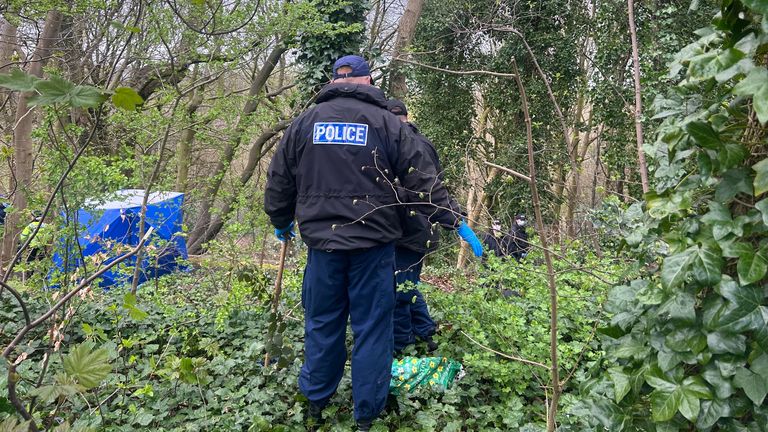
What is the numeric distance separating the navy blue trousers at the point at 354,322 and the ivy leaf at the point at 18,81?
5.98 ft

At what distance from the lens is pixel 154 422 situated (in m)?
2.94

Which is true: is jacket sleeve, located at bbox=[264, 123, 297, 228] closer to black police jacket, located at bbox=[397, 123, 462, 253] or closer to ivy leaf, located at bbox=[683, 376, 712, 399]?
black police jacket, located at bbox=[397, 123, 462, 253]

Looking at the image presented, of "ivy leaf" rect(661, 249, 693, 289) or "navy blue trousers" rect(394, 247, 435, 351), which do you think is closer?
"ivy leaf" rect(661, 249, 693, 289)

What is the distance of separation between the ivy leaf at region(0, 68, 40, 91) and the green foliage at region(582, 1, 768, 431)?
4.99ft

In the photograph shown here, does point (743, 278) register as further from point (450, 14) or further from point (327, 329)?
point (450, 14)

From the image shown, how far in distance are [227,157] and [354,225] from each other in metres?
6.43

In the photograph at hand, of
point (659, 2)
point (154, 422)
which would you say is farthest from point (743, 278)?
point (659, 2)

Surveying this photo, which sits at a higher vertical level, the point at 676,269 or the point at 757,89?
the point at 757,89

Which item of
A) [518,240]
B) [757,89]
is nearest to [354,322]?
[518,240]

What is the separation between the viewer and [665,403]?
1.31 metres

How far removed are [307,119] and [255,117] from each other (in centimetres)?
558

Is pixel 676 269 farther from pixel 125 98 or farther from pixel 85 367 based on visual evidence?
pixel 85 367

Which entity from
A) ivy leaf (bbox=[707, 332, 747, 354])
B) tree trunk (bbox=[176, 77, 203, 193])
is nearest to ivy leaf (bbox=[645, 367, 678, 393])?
ivy leaf (bbox=[707, 332, 747, 354])

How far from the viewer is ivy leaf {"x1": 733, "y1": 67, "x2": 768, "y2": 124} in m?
1.05
